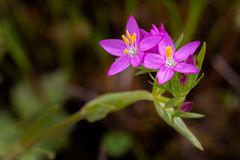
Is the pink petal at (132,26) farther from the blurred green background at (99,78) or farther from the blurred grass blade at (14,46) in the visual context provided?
the blurred grass blade at (14,46)

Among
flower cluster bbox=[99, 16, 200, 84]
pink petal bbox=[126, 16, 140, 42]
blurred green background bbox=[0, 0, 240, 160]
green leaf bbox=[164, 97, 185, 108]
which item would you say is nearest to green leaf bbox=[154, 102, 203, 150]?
green leaf bbox=[164, 97, 185, 108]

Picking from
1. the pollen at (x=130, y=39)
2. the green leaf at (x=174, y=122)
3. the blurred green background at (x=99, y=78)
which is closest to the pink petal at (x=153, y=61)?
the pollen at (x=130, y=39)

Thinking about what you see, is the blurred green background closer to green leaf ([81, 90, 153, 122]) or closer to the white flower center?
green leaf ([81, 90, 153, 122])

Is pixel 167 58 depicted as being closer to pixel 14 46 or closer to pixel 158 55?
pixel 158 55

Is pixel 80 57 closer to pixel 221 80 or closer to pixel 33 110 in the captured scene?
pixel 33 110

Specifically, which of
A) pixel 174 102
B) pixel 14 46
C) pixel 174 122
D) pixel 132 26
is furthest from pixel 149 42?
pixel 14 46

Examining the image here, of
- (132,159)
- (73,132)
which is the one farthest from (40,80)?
(132,159)

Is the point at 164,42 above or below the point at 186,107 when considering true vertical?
above
